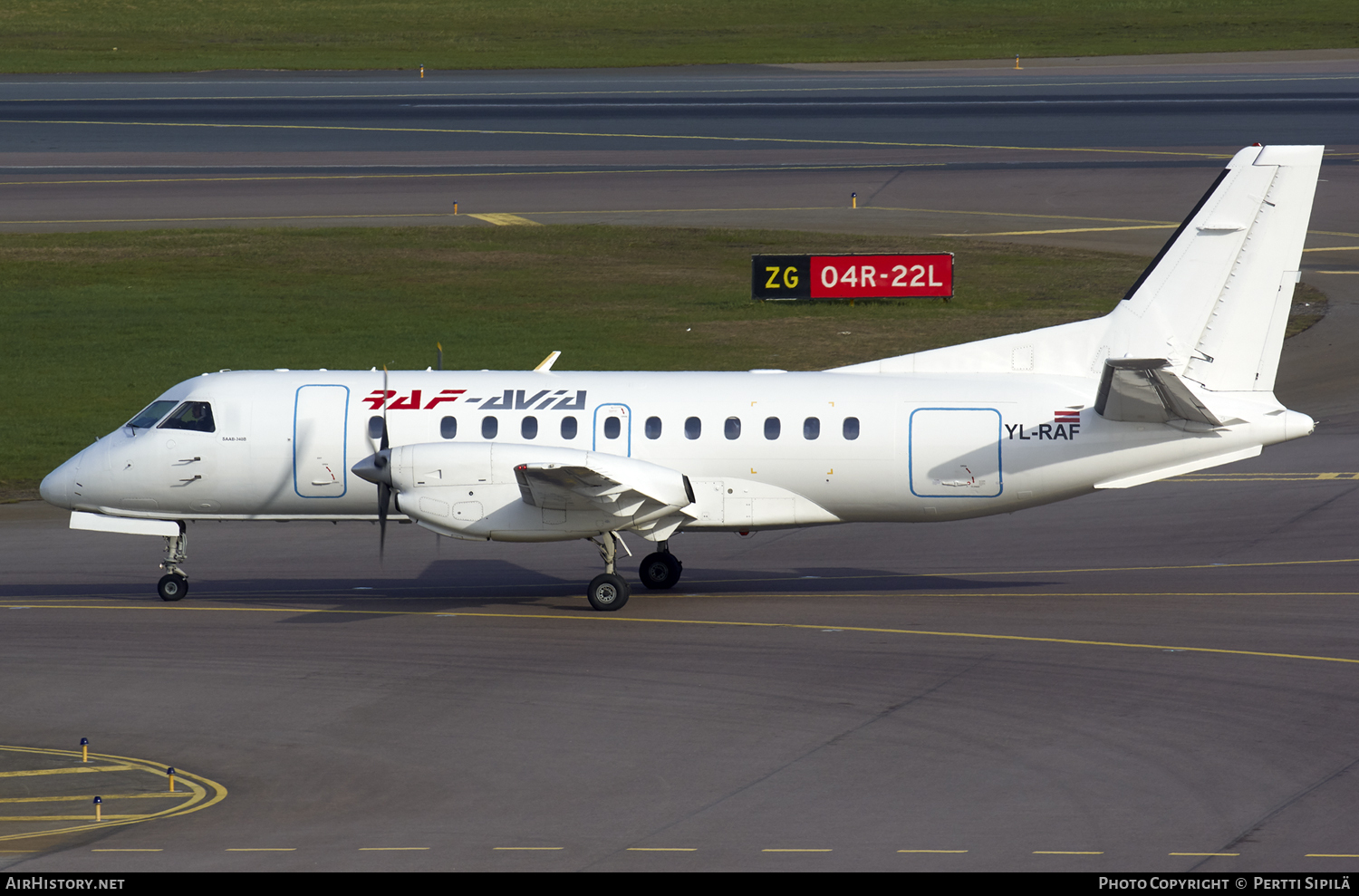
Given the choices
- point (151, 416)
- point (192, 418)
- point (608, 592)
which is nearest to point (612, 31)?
point (151, 416)

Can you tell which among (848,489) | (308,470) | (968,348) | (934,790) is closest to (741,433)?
(848,489)

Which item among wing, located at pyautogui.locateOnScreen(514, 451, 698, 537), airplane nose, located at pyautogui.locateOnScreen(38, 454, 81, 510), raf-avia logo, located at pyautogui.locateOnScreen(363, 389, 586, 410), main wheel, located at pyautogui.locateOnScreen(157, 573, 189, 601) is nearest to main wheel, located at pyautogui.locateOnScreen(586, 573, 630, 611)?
wing, located at pyautogui.locateOnScreen(514, 451, 698, 537)

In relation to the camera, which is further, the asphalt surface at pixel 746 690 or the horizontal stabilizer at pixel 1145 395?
the horizontal stabilizer at pixel 1145 395

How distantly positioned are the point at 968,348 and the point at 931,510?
2.50 metres

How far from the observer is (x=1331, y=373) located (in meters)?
39.0

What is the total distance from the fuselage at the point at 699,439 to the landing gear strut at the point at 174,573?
38 cm

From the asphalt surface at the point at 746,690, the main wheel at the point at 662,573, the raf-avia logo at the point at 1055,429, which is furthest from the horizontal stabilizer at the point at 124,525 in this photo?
the raf-avia logo at the point at 1055,429

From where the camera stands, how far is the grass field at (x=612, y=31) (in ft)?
311

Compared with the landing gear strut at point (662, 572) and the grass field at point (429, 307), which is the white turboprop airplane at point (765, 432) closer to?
the landing gear strut at point (662, 572)

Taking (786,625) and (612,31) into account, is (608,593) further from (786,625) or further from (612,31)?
(612,31)

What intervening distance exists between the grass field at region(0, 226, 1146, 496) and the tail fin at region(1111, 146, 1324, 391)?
57.1ft

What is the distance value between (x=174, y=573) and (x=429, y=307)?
77.0 ft

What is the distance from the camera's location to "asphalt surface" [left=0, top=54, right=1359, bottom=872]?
14.6 metres
